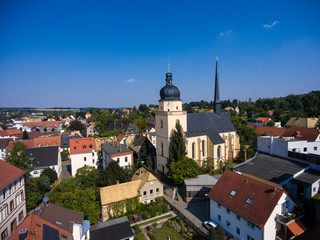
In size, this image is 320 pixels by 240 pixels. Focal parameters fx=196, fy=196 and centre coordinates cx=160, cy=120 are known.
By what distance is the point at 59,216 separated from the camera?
1702cm

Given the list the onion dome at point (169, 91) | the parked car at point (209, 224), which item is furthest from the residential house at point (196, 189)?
the onion dome at point (169, 91)

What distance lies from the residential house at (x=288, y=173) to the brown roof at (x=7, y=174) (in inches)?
1147

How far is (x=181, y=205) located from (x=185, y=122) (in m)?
15.6

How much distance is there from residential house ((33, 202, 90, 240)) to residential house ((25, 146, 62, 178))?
Answer: 23395 millimetres

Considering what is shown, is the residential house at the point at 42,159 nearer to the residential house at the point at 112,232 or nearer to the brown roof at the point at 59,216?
the residential house at the point at 112,232

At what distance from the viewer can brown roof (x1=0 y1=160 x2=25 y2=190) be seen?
70.5 feet

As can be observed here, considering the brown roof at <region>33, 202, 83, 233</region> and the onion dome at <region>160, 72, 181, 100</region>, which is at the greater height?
the onion dome at <region>160, 72, 181, 100</region>

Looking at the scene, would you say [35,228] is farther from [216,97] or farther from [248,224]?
[216,97]

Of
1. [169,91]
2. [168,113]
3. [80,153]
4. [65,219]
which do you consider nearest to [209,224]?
[65,219]

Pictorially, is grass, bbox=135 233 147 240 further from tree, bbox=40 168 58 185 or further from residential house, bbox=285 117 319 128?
residential house, bbox=285 117 319 128

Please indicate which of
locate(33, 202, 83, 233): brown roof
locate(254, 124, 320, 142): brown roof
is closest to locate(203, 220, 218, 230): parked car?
locate(33, 202, 83, 233): brown roof

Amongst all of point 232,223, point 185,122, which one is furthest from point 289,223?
point 185,122

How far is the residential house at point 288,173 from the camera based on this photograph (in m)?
21.3

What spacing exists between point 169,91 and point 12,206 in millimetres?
27976
